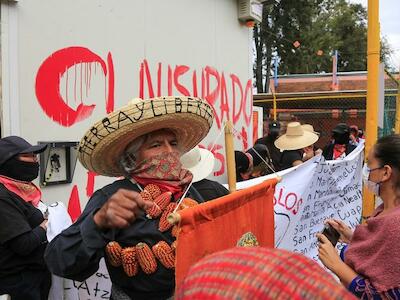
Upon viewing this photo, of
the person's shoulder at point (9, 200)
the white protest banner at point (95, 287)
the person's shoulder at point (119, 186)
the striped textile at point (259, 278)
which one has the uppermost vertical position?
the striped textile at point (259, 278)

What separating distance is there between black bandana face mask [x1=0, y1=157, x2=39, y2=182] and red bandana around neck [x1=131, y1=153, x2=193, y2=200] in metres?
1.10

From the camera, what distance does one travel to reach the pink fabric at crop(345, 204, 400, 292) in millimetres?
2039

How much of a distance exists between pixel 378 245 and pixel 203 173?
3.01ft

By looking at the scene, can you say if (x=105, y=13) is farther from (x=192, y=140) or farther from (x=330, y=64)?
(x=330, y=64)

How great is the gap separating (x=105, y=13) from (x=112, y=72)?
1.71ft

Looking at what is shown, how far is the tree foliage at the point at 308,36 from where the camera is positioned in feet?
91.5

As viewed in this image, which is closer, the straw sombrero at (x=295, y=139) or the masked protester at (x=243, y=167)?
the masked protester at (x=243, y=167)

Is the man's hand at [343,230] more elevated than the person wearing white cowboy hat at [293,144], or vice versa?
the person wearing white cowboy hat at [293,144]

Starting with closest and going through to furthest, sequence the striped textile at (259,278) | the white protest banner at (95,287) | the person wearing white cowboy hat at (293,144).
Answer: the striped textile at (259,278) < the white protest banner at (95,287) < the person wearing white cowboy hat at (293,144)

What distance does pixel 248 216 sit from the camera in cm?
213

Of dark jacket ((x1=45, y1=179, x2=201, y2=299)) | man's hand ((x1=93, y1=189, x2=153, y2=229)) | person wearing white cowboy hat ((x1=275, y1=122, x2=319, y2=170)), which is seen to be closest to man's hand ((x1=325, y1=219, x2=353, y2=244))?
dark jacket ((x1=45, y1=179, x2=201, y2=299))

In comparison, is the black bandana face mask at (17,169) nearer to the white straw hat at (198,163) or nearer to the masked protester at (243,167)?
the white straw hat at (198,163)

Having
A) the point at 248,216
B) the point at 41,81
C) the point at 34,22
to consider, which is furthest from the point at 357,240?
the point at 34,22

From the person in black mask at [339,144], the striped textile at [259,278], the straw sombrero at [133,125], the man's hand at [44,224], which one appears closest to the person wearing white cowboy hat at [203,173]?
the straw sombrero at [133,125]
